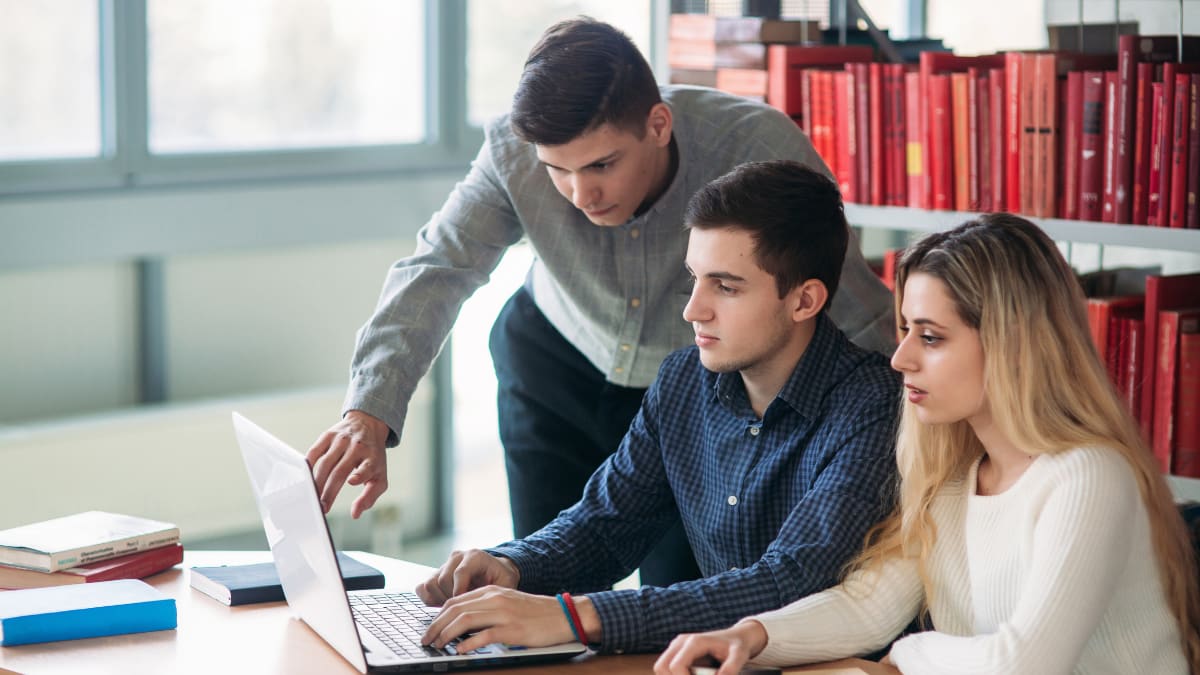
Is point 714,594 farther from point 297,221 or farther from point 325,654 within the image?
point 297,221

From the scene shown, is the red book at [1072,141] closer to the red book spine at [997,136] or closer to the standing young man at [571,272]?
the red book spine at [997,136]

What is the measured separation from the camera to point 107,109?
3582 millimetres

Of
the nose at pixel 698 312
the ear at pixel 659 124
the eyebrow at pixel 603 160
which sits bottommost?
the nose at pixel 698 312

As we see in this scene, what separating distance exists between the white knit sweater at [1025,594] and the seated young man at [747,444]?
0.07 meters

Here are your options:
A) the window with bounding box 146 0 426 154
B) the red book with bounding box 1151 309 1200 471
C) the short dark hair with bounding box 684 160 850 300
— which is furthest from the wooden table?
the window with bounding box 146 0 426 154

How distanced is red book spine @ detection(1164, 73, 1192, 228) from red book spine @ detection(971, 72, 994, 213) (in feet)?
1.15

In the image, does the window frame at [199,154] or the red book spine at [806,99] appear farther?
the window frame at [199,154]

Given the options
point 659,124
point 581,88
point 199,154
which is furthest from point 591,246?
point 199,154

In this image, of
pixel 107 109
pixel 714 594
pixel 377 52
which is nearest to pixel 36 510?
pixel 107 109

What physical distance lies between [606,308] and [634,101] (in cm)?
39

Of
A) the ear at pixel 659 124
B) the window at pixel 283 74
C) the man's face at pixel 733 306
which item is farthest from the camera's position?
the window at pixel 283 74

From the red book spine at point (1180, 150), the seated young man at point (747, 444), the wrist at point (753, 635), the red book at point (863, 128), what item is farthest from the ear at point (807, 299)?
the red book at point (863, 128)

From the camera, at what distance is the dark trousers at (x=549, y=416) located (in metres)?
2.34

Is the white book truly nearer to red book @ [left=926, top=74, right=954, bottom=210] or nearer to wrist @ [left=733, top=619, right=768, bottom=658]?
wrist @ [left=733, top=619, right=768, bottom=658]
